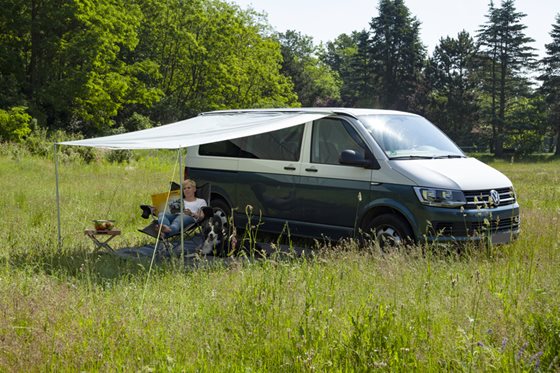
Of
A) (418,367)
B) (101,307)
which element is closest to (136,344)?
(101,307)

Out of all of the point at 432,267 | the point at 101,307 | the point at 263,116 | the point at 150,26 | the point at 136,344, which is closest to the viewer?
the point at 136,344

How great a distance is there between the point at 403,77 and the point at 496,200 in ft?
216

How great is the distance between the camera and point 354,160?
834 cm

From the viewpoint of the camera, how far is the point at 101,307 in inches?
216

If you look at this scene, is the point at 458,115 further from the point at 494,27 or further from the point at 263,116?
the point at 263,116

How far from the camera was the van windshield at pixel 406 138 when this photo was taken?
8547 millimetres

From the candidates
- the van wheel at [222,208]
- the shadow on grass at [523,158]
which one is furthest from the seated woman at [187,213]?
the shadow on grass at [523,158]

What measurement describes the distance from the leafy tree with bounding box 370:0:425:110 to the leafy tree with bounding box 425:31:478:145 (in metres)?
2.00

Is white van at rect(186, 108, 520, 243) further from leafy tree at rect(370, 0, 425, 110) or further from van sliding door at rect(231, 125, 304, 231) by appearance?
leafy tree at rect(370, 0, 425, 110)

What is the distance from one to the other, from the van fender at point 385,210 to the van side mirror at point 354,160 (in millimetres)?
488

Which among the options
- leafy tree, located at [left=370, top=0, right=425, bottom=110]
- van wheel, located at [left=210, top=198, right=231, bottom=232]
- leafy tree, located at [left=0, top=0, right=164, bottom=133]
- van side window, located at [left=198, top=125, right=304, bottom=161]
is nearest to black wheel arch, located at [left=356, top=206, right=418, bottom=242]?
van side window, located at [left=198, top=125, right=304, bottom=161]

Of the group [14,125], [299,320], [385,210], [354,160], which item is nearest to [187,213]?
[354,160]

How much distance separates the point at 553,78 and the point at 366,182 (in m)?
58.2

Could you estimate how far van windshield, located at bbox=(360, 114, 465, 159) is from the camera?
8.55 metres
